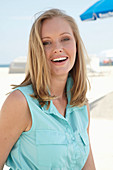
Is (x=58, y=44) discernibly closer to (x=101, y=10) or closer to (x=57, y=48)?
(x=57, y=48)

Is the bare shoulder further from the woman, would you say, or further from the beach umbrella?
the beach umbrella

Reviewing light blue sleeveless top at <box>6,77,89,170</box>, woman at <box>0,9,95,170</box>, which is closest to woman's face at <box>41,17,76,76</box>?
woman at <box>0,9,95,170</box>

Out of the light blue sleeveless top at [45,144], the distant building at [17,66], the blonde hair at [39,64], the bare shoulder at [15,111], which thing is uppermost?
the blonde hair at [39,64]

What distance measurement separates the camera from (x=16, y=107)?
4.55 ft

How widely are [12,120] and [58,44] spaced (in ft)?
1.85

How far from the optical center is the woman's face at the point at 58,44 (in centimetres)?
163

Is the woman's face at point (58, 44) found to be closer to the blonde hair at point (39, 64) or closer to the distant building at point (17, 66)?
the blonde hair at point (39, 64)

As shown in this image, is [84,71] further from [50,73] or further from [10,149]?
[10,149]

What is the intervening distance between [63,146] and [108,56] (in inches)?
615

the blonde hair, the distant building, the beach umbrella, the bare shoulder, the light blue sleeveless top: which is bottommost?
the distant building

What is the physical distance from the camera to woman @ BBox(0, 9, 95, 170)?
4.69 feet

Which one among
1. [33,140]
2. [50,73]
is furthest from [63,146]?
[50,73]

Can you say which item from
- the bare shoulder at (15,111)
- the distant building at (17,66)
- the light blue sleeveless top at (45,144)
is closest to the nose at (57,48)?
the light blue sleeveless top at (45,144)

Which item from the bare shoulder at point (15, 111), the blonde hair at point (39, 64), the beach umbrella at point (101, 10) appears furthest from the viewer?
the beach umbrella at point (101, 10)
